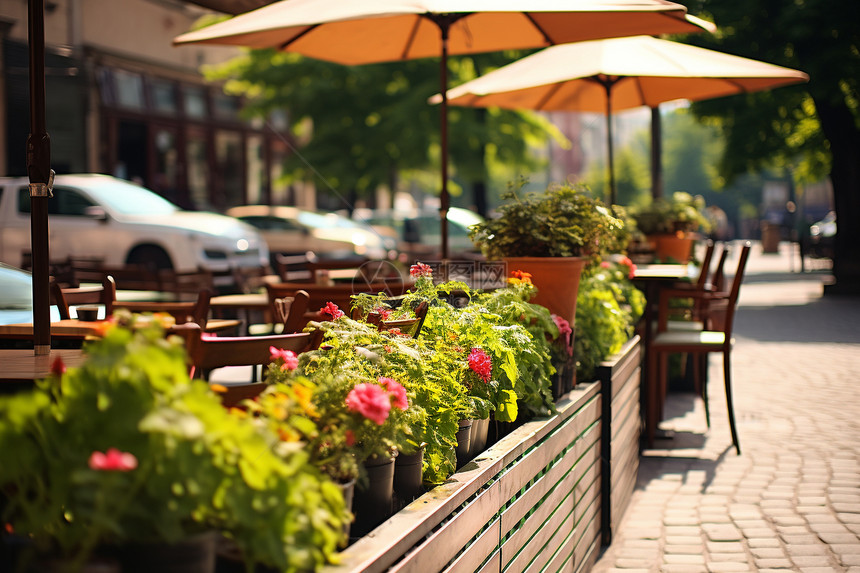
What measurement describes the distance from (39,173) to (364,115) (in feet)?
64.9

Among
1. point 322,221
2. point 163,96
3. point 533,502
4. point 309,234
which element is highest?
point 163,96

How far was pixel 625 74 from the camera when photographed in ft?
24.6

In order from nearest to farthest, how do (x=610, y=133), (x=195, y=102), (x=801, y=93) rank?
(x=610, y=133)
(x=801, y=93)
(x=195, y=102)

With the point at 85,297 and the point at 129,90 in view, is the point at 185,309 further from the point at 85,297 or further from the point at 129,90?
the point at 129,90

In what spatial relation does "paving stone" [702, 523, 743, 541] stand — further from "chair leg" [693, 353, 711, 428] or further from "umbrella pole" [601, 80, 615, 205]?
"umbrella pole" [601, 80, 615, 205]

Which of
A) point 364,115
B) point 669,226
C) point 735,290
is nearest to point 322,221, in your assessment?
point 364,115

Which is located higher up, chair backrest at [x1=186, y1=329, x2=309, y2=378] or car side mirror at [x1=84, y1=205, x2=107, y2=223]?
car side mirror at [x1=84, y1=205, x2=107, y2=223]

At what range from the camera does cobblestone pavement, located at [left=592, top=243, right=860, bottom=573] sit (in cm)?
461

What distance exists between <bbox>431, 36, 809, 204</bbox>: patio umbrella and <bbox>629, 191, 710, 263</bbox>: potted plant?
1.48m

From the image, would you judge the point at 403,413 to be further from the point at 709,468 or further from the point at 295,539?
the point at 709,468

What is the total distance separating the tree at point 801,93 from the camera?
17.2 metres

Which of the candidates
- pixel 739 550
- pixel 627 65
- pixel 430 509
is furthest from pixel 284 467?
pixel 627 65

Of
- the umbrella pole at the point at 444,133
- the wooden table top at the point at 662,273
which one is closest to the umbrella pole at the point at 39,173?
the umbrella pole at the point at 444,133

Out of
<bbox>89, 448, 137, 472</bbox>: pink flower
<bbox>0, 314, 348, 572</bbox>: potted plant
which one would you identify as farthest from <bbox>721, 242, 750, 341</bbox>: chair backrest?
<bbox>89, 448, 137, 472</bbox>: pink flower
